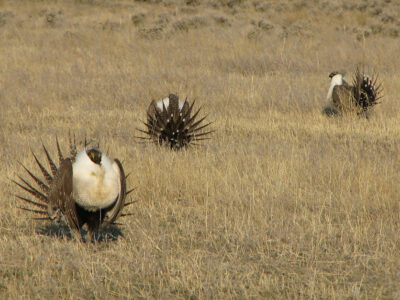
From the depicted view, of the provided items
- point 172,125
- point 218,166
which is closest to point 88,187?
point 218,166

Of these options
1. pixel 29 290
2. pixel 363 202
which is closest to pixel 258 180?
pixel 363 202

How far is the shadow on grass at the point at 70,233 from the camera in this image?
3877mm

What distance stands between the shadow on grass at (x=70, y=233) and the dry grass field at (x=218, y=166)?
0.02 meters

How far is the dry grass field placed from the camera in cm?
326

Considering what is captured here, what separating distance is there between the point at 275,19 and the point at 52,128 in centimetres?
1222

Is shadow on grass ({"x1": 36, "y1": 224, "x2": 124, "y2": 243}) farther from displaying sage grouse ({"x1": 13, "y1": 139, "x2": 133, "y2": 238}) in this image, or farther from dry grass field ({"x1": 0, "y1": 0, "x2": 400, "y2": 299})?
displaying sage grouse ({"x1": 13, "y1": 139, "x2": 133, "y2": 238})

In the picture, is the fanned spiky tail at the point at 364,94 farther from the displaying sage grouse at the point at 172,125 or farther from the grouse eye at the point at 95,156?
the grouse eye at the point at 95,156

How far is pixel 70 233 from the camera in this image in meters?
4.02

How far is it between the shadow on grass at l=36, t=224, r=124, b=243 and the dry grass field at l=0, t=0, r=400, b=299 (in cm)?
2

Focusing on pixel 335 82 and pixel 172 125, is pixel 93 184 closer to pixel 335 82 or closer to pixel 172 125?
pixel 172 125

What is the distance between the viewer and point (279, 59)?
1150 cm

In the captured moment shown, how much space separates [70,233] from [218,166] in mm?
1924

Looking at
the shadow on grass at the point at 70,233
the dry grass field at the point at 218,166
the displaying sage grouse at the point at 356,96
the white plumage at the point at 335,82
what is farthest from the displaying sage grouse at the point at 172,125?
the white plumage at the point at 335,82

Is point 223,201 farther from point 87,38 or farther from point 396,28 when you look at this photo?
point 396,28
